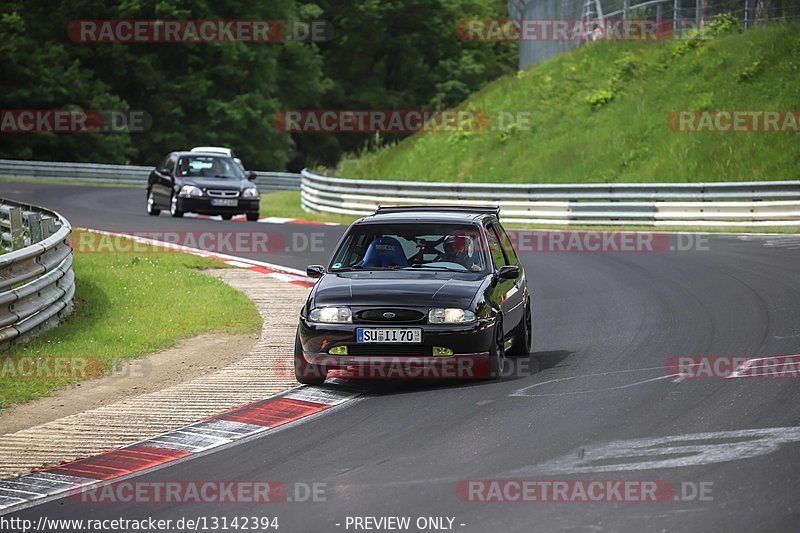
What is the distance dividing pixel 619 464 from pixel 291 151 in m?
62.2

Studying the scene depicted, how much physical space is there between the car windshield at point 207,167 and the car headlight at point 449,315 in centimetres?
2115

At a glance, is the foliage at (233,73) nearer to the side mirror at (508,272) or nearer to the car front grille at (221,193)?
the car front grille at (221,193)

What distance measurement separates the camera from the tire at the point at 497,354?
10923mm

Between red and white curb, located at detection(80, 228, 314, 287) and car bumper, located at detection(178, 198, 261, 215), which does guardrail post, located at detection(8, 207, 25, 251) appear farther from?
car bumper, located at detection(178, 198, 261, 215)

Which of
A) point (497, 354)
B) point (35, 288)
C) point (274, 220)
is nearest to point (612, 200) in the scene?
point (274, 220)

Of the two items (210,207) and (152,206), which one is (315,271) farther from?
(152,206)

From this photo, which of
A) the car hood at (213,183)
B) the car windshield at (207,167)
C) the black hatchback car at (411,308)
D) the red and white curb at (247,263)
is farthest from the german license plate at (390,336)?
the car windshield at (207,167)

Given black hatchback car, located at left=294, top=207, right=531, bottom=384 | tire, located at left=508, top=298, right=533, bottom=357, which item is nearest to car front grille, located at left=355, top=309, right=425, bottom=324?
black hatchback car, located at left=294, top=207, right=531, bottom=384

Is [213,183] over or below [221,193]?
over

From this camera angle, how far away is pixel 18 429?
9.69m

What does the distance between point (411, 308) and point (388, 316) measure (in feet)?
0.66

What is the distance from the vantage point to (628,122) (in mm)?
36500

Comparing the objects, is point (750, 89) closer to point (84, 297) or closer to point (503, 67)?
point (84, 297)

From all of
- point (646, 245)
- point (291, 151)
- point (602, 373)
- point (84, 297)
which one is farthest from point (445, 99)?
point (602, 373)
